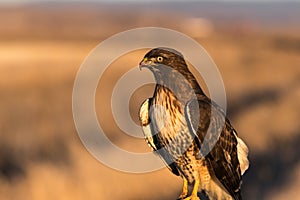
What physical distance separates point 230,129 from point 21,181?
12.1 m

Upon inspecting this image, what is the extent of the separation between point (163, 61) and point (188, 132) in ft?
2.35

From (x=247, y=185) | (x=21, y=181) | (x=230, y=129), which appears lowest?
(x=247, y=185)

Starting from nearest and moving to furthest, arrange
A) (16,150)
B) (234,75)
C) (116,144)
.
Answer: (116,144) → (16,150) → (234,75)

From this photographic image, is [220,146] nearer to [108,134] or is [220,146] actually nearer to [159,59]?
[159,59]

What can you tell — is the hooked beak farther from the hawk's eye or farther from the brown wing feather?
the brown wing feather

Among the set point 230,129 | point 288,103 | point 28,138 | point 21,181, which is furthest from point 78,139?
point 230,129

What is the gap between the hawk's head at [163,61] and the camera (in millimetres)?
8258

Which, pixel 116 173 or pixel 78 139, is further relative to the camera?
pixel 78 139

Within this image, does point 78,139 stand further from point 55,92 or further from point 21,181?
point 55,92

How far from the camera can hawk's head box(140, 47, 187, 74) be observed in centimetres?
826

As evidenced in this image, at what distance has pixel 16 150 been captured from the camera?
2258cm

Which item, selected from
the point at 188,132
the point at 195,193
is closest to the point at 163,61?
the point at 188,132

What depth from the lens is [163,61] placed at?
834 cm

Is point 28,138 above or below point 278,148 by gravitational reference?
above
